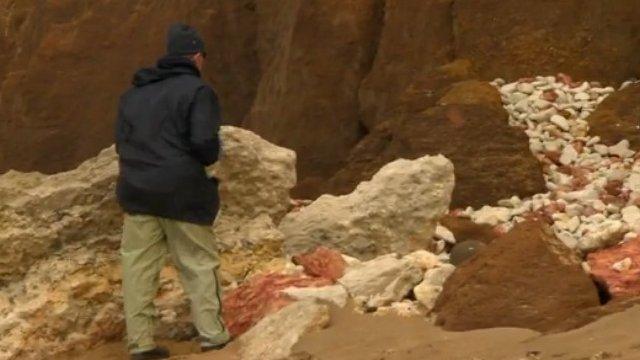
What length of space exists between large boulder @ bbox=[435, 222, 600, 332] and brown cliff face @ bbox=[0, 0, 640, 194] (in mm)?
3339

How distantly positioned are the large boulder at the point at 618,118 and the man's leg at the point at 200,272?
352 cm

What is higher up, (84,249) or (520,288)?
(520,288)

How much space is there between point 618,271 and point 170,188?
198 centimetres

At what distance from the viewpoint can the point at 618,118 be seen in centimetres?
822

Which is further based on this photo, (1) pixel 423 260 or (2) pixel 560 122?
(2) pixel 560 122

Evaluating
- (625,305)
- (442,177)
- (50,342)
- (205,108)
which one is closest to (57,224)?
(50,342)

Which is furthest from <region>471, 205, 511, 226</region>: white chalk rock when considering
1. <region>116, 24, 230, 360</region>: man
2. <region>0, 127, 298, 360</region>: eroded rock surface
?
<region>116, 24, 230, 360</region>: man

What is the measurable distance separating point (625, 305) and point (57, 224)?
274 cm

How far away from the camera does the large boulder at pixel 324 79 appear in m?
9.74

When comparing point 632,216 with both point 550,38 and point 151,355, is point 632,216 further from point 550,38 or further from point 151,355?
point 151,355

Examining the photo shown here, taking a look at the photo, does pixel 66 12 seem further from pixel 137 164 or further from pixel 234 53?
pixel 137 164

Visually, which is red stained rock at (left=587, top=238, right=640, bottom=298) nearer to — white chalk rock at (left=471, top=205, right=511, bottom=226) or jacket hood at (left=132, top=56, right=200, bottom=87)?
white chalk rock at (left=471, top=205, right=511, bottom=226)

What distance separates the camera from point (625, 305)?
4.81 meters

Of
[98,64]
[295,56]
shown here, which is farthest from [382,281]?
[98,64]
